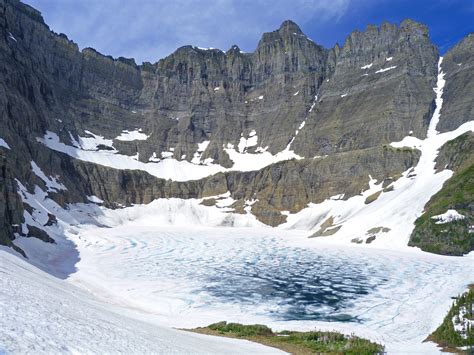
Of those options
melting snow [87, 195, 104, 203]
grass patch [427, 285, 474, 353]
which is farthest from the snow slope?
melting snow [87, 195, 104, 203]

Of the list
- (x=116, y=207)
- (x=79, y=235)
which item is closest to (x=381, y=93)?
(x=116, y=207)

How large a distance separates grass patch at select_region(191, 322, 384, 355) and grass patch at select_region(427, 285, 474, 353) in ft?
11.8

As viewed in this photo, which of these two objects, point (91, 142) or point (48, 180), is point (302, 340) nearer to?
point (48, 180)

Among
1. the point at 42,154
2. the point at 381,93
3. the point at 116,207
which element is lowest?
the point at 116,207

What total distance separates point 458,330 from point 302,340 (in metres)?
8.09

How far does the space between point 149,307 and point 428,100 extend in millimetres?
142081

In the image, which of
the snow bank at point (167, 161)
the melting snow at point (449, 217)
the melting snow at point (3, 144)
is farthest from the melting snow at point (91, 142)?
the melting snow at point (449, 217)

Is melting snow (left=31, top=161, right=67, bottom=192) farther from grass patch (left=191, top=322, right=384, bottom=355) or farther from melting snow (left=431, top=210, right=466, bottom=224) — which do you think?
grass patch (left=191, top=322, right=384, bottom=355)

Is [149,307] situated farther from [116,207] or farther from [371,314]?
[116,207]

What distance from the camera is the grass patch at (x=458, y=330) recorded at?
21594mm

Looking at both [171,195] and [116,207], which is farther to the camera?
[171,195]

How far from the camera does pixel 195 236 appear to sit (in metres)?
113

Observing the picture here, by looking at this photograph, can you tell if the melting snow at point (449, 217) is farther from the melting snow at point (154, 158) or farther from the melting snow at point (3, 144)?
the melting snow at point (154, 158)

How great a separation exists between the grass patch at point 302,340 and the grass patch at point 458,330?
A: 11.8ft
